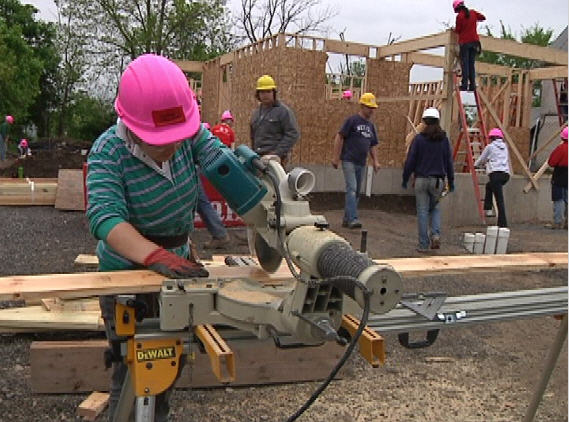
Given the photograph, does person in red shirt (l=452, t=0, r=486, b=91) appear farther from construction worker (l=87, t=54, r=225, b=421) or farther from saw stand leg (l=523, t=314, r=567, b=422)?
construction worker (l=87, t=54, r=225, b=421)

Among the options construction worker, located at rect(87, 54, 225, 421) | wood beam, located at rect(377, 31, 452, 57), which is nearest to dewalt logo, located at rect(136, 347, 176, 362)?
construction worker, located at rect(87, 54, 225, 421)

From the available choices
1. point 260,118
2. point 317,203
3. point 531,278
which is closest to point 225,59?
point 317,203

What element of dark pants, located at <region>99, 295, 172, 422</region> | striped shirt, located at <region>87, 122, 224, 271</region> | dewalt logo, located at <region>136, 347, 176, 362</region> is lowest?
dark pants, located at <region>99, 295, 172, 422</region>

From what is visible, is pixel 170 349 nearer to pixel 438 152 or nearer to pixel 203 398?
pixel 203 398

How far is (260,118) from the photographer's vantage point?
8.08 m

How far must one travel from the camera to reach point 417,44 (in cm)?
1221

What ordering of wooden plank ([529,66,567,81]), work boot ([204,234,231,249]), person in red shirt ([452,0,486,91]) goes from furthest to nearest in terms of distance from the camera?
wooden plank ([529,66,567,81])
person in red shirt ([452,0,486,91])
work boot ([204,234,231,249])

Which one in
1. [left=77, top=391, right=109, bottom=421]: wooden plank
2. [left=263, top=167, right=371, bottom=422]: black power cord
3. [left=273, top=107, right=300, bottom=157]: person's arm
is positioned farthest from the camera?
[left=273, top=107, right=300, bottom=157]: person's arm

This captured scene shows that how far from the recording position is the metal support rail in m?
2.03

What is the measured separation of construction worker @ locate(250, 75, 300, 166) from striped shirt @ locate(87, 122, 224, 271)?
556cm

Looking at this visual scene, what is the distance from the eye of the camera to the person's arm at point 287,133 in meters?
7.95

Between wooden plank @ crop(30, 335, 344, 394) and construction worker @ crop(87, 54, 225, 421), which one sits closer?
construction worker @ crop(87, 54, 225, 421)

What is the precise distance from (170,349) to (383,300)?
69cm

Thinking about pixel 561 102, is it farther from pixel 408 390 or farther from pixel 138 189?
pixel 138 189
